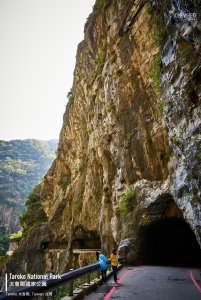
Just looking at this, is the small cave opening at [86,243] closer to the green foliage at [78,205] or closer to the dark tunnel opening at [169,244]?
the green foliage at [78,205]

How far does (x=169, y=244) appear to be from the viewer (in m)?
24.4

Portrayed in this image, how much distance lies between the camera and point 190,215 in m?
12.8

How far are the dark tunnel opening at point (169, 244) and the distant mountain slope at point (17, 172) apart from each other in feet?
234

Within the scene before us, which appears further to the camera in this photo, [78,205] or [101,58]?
[78,205]

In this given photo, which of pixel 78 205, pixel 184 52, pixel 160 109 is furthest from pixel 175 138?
pixel 78 205

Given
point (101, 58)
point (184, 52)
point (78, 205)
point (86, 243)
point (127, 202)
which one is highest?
point (101, 58)

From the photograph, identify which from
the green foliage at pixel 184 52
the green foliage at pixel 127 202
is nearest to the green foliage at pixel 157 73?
the green foliage at pixel 184 52

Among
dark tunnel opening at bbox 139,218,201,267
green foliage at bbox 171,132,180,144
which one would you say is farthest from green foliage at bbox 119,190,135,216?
green foliage at bbox 171,132,180,144

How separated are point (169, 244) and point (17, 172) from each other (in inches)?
4463

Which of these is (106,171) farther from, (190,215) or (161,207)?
(190,215)

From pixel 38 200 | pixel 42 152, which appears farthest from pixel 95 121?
pixel 42 152

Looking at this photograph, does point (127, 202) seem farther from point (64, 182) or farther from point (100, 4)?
point (100, 4)

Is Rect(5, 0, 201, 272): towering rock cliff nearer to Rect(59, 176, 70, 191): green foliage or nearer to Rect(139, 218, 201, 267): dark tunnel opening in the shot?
Rect(139, 218, 201, 267): dark tunnel opening

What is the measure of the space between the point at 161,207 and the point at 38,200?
114 ft
